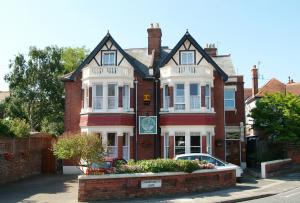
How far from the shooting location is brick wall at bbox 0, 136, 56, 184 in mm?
22609

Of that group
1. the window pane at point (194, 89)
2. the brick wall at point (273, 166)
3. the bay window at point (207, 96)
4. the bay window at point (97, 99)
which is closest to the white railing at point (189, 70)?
the window pane at point (194, 89)

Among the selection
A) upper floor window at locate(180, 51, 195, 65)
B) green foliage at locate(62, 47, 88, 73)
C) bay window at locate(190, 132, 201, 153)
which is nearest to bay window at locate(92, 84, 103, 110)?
upper floor window at locate(180, 51, 195, 65)

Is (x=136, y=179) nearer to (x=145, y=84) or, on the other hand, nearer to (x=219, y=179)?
(x=219, y=179)

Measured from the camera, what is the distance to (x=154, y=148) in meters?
29.1

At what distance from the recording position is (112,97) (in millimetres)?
28156

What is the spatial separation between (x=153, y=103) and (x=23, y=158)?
986 cm

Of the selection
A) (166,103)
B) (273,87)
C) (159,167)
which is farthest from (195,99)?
(273,87)

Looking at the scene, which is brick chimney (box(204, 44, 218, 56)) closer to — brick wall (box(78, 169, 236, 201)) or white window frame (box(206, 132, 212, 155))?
white window frame (box(206, 132, 212, 155))

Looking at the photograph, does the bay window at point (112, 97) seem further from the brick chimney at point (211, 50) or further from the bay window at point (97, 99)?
the brick chimney at point (211, 50)

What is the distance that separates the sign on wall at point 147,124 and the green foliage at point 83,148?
10873 mm

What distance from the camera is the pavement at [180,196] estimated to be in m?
17.3

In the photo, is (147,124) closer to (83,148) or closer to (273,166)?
(273,166)

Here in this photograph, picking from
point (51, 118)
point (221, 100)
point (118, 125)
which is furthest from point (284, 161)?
point (51, 118)

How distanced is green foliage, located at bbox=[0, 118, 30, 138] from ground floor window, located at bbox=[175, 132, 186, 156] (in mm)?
9982
